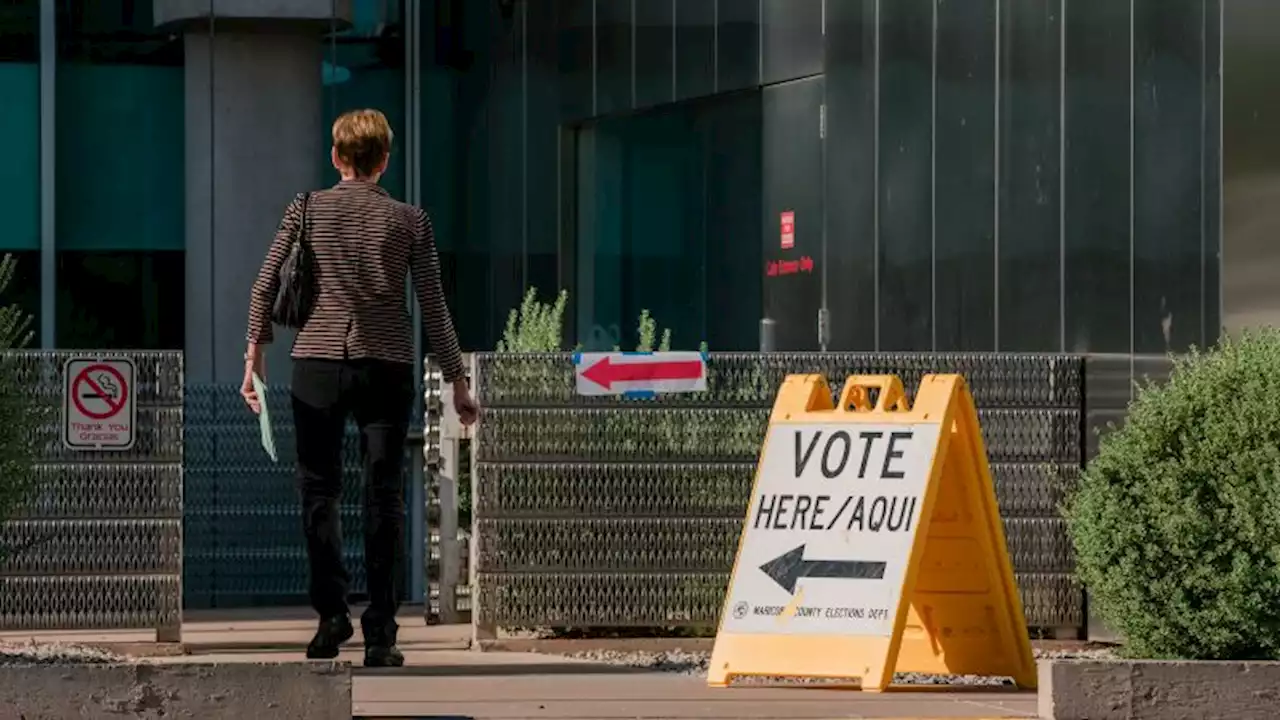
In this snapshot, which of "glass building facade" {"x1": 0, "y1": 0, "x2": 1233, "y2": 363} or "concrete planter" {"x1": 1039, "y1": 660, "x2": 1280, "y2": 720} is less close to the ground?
"glass building facade" {"x1": 0, "y1": 0, "x2": 1233, "y2": 363}

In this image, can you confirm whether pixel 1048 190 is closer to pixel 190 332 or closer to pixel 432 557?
pixel 432 557

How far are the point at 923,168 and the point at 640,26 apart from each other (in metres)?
5.83

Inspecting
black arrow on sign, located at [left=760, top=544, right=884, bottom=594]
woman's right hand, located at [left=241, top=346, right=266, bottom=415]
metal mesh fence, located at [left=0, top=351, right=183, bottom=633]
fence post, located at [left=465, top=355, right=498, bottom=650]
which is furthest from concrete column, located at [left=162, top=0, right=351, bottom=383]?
black arrow on sign, located at [left=760, top=544, right=884, bottom=594]

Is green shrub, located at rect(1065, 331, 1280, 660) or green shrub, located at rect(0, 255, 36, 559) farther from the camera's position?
green shrub, located at rect(0, 255, 36, 559)

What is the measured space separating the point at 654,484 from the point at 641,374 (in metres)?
0.41

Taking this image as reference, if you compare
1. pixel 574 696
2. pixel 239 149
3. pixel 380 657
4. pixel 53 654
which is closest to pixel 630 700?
pixel 574 696

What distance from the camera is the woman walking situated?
9.50 m

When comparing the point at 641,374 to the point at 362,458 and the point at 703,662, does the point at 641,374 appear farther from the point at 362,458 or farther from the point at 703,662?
the point at 362,458

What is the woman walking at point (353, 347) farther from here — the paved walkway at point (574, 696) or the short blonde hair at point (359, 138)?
the paved walkway at point (574, 696)

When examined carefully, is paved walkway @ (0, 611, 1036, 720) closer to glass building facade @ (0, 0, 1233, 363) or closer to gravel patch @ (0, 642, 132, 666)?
gravel patch @ (0, 642, 132, 666)

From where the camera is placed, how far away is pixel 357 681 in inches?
358

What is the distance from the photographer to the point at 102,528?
436 inches

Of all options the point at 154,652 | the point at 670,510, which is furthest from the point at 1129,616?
the point at 154,652

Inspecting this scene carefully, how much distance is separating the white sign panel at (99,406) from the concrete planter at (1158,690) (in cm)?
431
